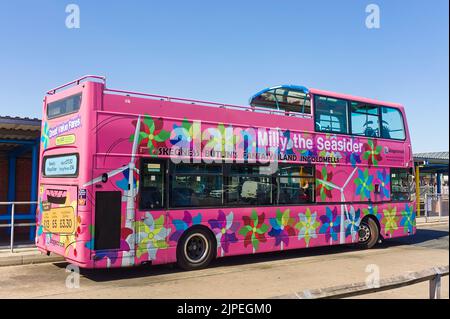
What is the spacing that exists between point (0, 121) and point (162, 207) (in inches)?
191

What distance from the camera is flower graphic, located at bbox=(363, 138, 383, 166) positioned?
1211 centimetres

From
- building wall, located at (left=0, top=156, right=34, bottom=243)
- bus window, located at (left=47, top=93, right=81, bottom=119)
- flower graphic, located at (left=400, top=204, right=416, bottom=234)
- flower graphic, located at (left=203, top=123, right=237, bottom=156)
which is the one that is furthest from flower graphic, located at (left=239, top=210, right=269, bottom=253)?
building wall, located at (left=0, top=156, right=34, bottom=243)

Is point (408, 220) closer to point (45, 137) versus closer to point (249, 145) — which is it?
point (249, 145)

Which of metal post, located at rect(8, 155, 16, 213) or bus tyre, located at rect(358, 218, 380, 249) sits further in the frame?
metal post, located at rect(8, 155, 16, 213)

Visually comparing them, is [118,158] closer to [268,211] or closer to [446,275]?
[268,211]

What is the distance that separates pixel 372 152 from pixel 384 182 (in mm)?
1055

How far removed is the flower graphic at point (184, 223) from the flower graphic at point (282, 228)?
203 centimetres

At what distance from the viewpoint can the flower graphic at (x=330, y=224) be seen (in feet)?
36.4

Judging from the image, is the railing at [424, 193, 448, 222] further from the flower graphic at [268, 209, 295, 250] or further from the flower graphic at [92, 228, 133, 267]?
the flower graphic at [92, 228, 133, 267]

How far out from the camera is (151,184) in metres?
8.41

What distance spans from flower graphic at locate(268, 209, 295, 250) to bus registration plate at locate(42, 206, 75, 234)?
174 inches

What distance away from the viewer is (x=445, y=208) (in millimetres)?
24047

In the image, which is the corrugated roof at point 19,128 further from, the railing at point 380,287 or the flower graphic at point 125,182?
the railing at point 380,287
